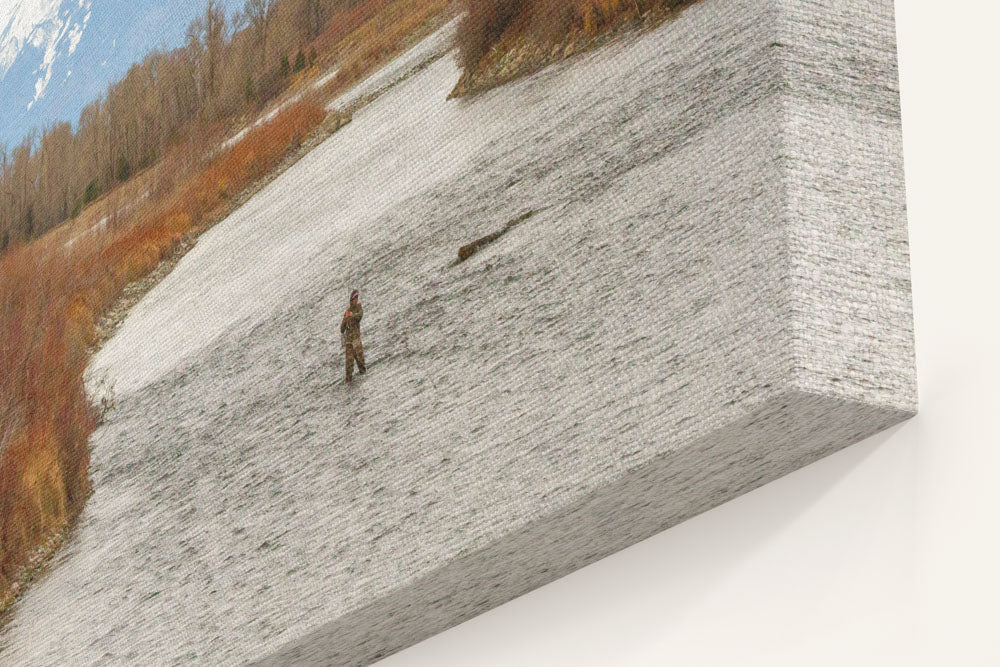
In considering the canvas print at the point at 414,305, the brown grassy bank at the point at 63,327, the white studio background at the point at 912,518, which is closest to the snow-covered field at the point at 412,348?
the canvas print at the point at 414,305

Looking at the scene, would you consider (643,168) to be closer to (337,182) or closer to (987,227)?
(987,227)

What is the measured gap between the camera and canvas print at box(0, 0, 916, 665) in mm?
2088

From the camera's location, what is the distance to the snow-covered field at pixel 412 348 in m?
2.18

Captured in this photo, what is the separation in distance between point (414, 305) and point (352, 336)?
0.60ft

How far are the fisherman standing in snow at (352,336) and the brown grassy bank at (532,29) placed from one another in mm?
534

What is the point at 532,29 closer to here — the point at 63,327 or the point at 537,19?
the point at 537,19

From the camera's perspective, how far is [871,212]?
6.83 feet

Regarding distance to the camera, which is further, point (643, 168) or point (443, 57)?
point (443, 57)

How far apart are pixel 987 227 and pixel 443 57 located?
1274 millimetres

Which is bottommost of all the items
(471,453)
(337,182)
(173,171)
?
(471,453)

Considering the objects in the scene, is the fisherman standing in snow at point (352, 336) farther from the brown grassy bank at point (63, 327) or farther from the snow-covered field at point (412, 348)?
the brown grassy bank at point (63, 327)

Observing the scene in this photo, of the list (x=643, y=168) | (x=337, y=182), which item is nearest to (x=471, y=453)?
(x=643, y=168)

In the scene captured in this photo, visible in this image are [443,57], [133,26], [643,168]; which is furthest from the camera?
[133,26]

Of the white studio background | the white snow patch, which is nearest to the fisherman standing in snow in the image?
the white snow patch
